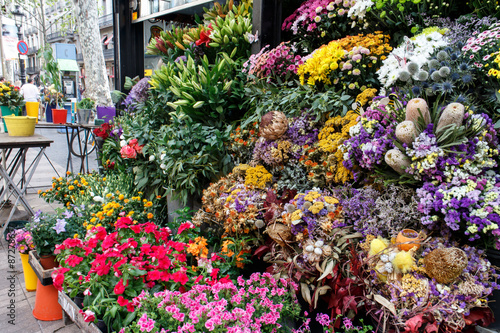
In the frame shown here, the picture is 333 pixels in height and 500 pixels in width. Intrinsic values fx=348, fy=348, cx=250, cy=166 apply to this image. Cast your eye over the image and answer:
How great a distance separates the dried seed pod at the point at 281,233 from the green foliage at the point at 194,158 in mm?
1018

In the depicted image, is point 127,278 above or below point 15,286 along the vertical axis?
above

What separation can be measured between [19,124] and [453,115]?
4.28 meters

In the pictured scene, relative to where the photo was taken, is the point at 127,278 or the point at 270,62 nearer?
the point at 127,278

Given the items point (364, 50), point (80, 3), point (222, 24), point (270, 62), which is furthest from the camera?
point (80, 3)

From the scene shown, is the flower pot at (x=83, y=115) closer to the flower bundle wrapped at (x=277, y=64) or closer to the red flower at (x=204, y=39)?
the red flower at (x=204, y=39)

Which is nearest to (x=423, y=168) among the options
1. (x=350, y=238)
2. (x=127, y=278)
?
(x=350, y=238)

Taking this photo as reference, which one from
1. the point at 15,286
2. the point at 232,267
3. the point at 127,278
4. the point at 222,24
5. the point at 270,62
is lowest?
the point at 15,286

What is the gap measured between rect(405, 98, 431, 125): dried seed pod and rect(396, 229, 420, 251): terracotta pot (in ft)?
1.75

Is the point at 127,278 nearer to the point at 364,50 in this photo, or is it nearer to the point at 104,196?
the point at 104,196

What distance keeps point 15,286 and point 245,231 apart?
7.56 ft

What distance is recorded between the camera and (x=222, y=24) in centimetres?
349

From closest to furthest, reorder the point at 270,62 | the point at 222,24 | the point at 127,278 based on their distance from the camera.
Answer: the point at 127,278 → the point at 270,62 → the point at 222,24

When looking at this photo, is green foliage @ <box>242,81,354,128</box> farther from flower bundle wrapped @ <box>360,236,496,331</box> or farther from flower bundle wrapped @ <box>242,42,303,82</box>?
A: flower bundle wrapped @ <box>360,236,496,331</box>

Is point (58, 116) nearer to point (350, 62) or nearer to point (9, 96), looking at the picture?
point (9, 96)
